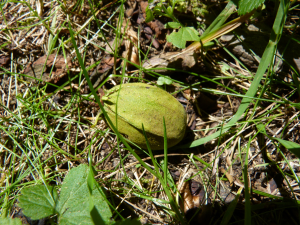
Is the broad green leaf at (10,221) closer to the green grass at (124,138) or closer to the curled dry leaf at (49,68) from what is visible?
the green grass at (124,138)

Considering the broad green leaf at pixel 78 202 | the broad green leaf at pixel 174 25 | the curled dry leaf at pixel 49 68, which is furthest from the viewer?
the curled dry leaf at pixel 49 68

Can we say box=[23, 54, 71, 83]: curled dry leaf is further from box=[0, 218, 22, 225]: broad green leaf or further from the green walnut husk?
box=[0, 218, 22, 225]: broad green leaf

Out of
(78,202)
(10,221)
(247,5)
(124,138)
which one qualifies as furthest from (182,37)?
(10,221)

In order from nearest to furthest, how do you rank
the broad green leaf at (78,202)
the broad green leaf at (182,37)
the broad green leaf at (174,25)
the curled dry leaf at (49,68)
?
the broad green leaf at (78,202) → the broad green leaf at (182,37) → the broad green leaf at (174,25) → the curled dry leaf at (49,68)

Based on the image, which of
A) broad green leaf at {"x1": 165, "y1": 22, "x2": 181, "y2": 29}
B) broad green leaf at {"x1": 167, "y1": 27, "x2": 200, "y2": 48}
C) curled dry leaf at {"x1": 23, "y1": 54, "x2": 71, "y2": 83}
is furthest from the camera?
curled dry leaf at {"x1": 23, "y1": 54, "x2": 71, "y2": 83}

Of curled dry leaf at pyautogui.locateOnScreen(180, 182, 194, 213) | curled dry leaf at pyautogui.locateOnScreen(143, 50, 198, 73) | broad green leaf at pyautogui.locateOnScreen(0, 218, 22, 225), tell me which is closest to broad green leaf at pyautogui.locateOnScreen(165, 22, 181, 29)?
curled dry leaf at pyautogui.locateOnScreen(143, 50, 198, 73)

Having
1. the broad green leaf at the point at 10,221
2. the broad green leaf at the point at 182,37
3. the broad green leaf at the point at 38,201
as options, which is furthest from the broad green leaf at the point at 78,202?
the broad green leaf at the point at 182,37

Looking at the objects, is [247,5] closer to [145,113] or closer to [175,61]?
[175,61]
